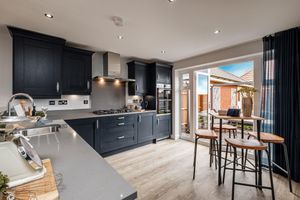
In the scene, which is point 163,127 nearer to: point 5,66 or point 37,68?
point 37,68

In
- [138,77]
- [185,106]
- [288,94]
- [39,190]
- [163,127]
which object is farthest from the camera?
[185,106]

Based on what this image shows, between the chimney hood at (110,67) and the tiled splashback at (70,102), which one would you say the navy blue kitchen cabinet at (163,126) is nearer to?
the chimney hood at (110,67)

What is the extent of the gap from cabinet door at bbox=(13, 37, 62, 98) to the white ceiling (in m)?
0.28

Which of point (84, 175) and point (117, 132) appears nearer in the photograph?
point (84, 175)

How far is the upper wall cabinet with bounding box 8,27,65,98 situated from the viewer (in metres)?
2.37

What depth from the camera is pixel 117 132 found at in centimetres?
336

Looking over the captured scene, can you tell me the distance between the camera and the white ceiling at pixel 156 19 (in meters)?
1.75

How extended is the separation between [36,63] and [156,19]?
219 centimetres

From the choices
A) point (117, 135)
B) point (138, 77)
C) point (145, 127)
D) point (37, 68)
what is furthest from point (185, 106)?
point (37, 68)

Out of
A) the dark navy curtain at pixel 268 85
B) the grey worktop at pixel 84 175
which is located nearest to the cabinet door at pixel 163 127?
the dark navy curtain at pixel 268 85

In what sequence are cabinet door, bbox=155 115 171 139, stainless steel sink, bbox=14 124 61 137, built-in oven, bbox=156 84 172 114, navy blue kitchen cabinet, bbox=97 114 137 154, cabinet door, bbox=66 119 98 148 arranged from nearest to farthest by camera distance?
stainless steel sink, bbox=14 124 61 137
cabinet door, bbox=66 119 98 148
navy blue kitchen cabinet, bbox=97 114 137 154
cabinet door, bbox=155 115 171 139
built-in oven, bbox=156 84 172 114

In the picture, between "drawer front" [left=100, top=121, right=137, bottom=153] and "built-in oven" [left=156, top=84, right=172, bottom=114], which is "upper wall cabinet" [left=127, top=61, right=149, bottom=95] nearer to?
"built-in oven" [left=156, top=84, right=172, bottom=114]

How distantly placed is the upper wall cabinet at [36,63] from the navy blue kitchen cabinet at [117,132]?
113cm

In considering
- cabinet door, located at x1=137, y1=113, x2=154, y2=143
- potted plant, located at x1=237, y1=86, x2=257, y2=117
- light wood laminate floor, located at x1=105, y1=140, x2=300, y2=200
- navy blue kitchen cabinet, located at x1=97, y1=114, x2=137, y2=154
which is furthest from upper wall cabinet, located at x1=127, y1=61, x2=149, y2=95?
potted plant, located at x1=237, y1=86, x2=257, y2=117
